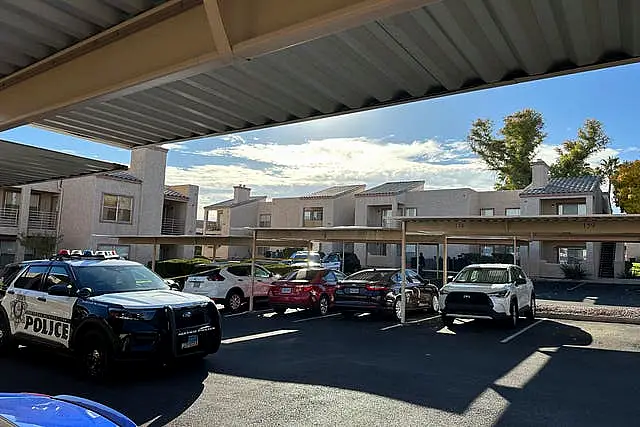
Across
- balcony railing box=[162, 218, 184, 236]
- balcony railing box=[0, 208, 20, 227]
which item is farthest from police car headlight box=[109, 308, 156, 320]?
balcony railing box=[162, 218, 184, 236]

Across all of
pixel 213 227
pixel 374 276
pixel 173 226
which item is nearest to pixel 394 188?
pixel 173 226

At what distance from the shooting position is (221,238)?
1970 centimetres

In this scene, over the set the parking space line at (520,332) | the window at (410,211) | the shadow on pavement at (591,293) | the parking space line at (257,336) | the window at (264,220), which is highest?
the window at (410,211)

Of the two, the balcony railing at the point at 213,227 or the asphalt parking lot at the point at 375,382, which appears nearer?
the asphalt parking lot at the point at 375,382

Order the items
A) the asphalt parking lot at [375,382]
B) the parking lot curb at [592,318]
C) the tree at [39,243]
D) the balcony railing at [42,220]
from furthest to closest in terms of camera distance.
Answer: the balcony railing at [42,220]
the tree at [39,243]
the parking lot curb at [592,318]
the asphalt parking lot at [375,382]

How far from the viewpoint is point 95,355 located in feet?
23.6

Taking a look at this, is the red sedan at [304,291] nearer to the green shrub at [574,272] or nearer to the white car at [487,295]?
the white car at [487,295]

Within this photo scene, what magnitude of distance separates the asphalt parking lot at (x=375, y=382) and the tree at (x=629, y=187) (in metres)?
25.2

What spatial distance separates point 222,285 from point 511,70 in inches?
541

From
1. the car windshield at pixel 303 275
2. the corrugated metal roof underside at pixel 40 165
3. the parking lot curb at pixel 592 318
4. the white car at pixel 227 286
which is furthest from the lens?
the white car at pixel 227 286

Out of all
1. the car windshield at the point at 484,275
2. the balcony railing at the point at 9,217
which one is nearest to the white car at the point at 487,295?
the car windshield at the point at 484,275

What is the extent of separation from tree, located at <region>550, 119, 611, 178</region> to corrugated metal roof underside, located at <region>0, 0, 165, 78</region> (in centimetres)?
4624

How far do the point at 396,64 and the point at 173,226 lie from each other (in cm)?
3265

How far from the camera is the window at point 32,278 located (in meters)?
8.65
